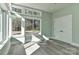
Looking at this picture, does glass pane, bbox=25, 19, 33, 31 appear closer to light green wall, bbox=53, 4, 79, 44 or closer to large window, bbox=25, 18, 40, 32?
large window, bbox=25, 18, 40, 32

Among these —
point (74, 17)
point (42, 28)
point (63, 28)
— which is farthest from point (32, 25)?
point (74, 17)

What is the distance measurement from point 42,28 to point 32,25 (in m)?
0.55

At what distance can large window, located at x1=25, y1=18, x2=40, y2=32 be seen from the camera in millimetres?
4703

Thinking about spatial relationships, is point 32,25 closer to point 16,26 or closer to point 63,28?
point 16,26

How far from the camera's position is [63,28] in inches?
211

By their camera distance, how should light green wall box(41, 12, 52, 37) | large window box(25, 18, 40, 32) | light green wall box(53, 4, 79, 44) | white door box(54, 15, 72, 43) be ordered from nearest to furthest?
1. large window box(25, 18, 40, 32)
2. light green wall box(41, 12, 52, 37)
3. white door box(54, 15, 72, 43)
4. light green wall box(53, 4, 79, 44)

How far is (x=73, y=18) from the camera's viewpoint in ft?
18.1

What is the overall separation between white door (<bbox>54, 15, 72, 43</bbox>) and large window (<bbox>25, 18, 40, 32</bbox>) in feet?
2.98

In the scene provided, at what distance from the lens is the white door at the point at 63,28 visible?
16.8ft

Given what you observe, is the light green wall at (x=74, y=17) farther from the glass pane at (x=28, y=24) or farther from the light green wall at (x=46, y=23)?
the glass pane at (x=28, y=24)

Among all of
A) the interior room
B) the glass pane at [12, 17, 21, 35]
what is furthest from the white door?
the glass pane at [12, 17, 21, 35]
